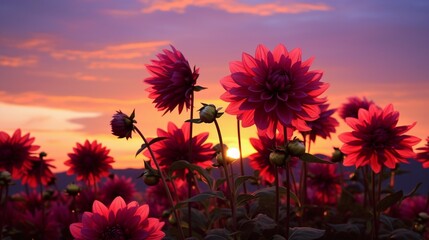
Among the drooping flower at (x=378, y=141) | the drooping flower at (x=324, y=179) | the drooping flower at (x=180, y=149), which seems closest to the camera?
the drooping flower at (x=378, y=141)

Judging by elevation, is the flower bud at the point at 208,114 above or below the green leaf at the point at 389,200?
above

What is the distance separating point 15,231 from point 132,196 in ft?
4.37

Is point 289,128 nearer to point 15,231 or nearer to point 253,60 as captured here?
point 253,60

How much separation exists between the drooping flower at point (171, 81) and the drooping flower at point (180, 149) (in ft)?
1.24

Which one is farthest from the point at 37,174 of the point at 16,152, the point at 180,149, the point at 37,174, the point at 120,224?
the point at 120,224

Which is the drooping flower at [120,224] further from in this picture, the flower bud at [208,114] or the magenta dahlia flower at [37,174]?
the magenta dahlia flower at [37,174]

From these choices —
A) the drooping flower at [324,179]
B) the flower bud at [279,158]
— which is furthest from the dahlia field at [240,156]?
the drooping flower at [324,179]

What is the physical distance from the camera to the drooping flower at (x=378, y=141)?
3010 millimetres

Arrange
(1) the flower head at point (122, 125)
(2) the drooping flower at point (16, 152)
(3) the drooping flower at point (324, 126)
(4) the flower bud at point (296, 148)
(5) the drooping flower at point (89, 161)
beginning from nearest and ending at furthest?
1. (4) the flower bud at point (296, 148)
2. (1) the flower head at point (122, 125)
3. (3) the drooping flower at point (324, 126)
4. (2) the drooping flower at point (16, 152)
5. (5) the drooping flower at point (89, 161)

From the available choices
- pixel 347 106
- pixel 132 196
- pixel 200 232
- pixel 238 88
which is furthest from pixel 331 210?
pixel 238 88

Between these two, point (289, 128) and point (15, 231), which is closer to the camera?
point (289, 128)

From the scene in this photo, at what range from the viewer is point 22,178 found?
4871mm

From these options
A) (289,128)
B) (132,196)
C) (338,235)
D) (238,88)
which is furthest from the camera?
(132,196)

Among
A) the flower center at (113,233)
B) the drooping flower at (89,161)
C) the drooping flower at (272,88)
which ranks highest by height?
the drooping flower at (272,88)
